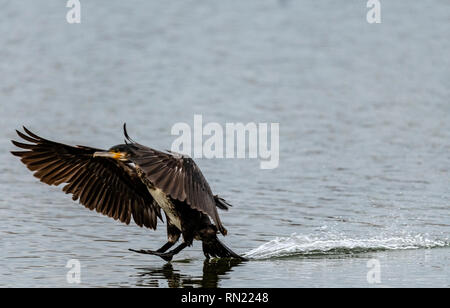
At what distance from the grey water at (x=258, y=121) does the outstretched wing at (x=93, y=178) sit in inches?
19.0

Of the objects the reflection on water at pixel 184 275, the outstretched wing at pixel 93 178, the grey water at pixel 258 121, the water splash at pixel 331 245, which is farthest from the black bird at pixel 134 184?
the water splash at pixel 331 245

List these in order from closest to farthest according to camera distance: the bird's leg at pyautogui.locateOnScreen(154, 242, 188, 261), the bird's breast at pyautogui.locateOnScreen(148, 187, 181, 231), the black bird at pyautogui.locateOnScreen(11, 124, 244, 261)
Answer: the black bird at pyautogui.locateOnScreen(11, 124, 244, 261) < the bird's breast at pyautogui.locateOnScreen(148, 187, 181, 231) < the bird's leg at pyautogui.locateOnScreen(154, 242, 188, 261)

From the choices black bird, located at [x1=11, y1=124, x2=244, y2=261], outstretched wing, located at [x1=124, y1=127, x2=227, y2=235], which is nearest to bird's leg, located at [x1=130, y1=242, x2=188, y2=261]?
black bird, located at [x1=11, y1=124, x2=244, y2=261]

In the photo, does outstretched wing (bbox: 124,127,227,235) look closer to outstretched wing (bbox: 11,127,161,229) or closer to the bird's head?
the bird's head

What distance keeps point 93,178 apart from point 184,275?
4.96 ft

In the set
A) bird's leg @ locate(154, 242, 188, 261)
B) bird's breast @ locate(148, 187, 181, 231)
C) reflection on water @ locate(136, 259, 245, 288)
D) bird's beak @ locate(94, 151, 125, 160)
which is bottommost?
reflection on water @ locate(136, 259, 245, 288)

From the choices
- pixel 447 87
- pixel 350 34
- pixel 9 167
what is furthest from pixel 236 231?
pixel 350 34

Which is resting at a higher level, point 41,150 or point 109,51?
point 109,51

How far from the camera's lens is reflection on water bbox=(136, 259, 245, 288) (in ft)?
29.4

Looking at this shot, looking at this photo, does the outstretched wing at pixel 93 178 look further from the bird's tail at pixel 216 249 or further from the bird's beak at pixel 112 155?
the bird's tail at pixel 216 249

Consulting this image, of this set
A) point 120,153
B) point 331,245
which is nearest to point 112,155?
point 120,153

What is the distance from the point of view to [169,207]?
9445mm
